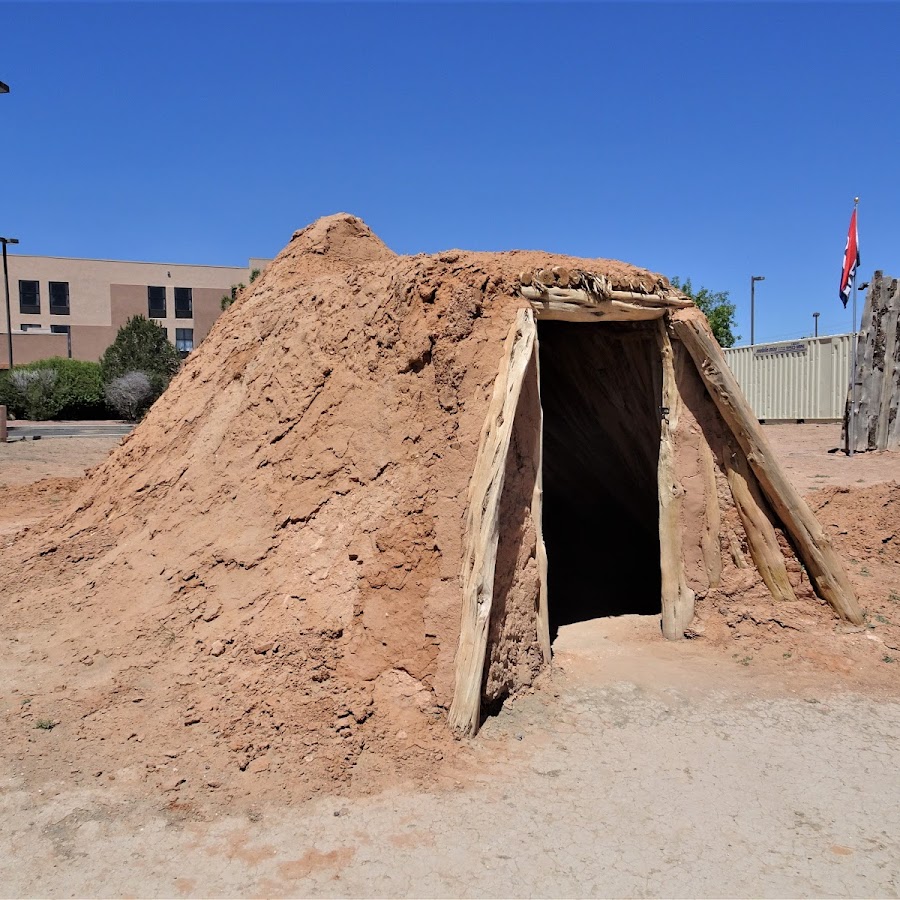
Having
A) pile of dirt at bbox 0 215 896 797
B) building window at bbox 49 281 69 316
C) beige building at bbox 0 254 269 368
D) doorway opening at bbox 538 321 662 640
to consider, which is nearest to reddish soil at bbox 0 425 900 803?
pile of dirt at bbox 0 215 896 797

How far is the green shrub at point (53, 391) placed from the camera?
96.2ft

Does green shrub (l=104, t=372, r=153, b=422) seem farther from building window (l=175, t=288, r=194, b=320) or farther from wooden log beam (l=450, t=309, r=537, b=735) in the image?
wooden log beam (l=450, t=309, r=537, b=735)

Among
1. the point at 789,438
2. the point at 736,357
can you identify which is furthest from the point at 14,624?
the point at 736,357

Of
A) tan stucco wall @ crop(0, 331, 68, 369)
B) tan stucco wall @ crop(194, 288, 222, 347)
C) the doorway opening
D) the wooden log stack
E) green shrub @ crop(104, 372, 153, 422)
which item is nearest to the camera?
the doorway opening

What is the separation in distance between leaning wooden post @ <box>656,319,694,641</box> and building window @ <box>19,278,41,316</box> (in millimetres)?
48641

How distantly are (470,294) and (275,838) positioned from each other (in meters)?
3.38

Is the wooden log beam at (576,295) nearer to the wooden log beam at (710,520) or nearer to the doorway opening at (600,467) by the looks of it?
the doorway opening at (600,467)

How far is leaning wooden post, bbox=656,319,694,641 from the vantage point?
611 cm

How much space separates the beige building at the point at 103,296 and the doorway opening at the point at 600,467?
40.0 m

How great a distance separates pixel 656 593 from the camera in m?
7.84

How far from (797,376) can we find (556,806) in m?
16.8

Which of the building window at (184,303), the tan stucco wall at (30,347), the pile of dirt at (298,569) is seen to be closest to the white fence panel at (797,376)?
the pile of dirt at (298,569)

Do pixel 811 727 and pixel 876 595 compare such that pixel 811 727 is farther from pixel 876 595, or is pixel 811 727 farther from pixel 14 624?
pixel 14 624

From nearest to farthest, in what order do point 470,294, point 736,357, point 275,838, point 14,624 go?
1. point 275,838
2. point 470,294
3. point 14,624
4. point 736,357
